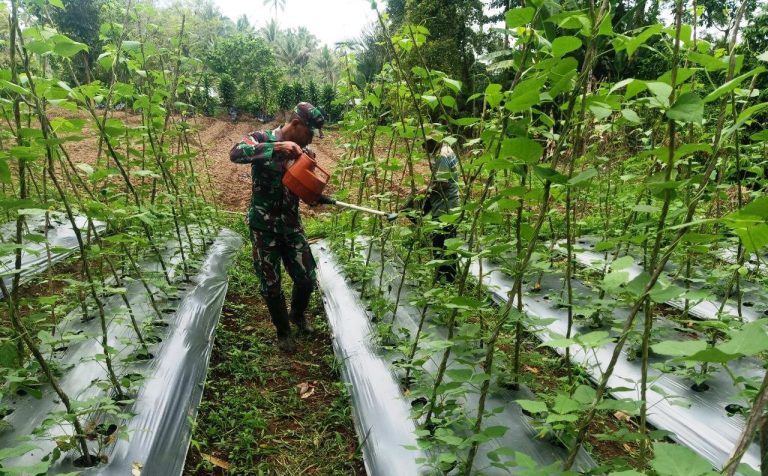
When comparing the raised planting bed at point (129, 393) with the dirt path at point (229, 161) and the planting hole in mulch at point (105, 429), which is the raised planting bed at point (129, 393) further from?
the dirt path at point (229, 161)

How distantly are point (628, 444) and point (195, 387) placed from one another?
2205 millimetres

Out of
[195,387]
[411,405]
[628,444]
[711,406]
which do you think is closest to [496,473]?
[411,405]

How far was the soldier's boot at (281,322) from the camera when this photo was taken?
294cm

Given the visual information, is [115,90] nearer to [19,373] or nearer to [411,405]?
[19,373]

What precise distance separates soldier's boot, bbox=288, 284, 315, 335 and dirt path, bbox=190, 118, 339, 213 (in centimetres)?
210

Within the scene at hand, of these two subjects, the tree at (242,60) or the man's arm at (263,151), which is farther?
the tree at (242,60)

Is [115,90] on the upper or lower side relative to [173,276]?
upper

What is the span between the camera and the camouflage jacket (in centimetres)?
268

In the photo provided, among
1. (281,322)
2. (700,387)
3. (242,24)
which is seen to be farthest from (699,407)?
(242,24)

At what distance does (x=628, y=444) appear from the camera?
7.18 ft

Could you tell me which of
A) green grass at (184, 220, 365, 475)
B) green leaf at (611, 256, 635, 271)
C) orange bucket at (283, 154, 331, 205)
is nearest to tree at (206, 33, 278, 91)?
green grass at (184, 220, 365, 475)

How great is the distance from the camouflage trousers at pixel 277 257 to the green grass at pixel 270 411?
48cm

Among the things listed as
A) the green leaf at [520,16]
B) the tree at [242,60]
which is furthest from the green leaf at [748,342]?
the tree at [242,60]

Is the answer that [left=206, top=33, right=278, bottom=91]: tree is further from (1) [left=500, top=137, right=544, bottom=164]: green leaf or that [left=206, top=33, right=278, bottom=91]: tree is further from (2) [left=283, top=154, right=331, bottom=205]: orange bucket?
(1) [left=500, top=137, right=544, bottom=164]: green leaf
